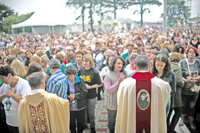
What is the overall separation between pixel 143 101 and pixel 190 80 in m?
2.14

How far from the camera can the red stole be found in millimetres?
2670

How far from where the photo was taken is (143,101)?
272 cm

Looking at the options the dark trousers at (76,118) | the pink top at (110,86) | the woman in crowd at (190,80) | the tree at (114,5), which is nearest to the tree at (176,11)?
the tree at (114,5)

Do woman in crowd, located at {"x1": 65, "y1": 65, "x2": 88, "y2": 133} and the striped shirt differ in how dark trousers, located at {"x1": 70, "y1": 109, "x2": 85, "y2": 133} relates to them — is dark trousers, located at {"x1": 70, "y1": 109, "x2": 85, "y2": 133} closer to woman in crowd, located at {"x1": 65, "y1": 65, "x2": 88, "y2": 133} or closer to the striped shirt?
woman in crowd, located at {"x1": 65, "y1": 65, "x2": 88, "y2": 133}

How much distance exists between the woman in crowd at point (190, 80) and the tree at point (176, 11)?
38.8m

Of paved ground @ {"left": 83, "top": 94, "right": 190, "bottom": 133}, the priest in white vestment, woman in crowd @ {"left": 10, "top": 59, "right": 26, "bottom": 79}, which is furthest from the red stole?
woman in crowd @ {"left": 10, "top": 59, "right": 26, "bottom": 79}

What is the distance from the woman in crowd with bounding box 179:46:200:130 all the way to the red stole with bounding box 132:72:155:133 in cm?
204

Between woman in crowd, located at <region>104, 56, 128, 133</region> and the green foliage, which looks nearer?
woman in crowd, located at <region>104, 56, 128, 133</region>

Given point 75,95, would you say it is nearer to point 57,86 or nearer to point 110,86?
point 57,86

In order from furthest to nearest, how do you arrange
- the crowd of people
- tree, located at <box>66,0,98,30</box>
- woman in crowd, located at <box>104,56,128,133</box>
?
tree, located at <box>66,0,98,30</box> < woman in crowd, located at <box>104,56,128,133</box> < the crowd of people

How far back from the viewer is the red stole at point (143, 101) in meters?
2.67

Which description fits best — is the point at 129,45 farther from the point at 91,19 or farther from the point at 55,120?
the point at 91,19

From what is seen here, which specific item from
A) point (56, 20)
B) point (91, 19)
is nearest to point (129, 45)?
point (56, 20)

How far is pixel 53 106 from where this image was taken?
2662 millimetres
